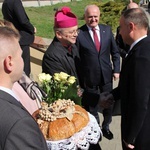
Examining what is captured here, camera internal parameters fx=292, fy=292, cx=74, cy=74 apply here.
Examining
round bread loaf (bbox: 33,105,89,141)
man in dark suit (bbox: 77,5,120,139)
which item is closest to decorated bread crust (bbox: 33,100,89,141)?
round bread loaf (bbox: 33,105,89,141)

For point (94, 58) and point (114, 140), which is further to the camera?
point (114, 140)

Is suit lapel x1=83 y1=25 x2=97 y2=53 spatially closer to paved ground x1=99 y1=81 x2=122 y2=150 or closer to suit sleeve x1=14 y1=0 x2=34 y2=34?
suit sleeve x1=14 y1=0 x2=34 y2=34

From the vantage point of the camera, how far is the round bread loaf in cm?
216

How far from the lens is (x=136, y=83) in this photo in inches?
97.8

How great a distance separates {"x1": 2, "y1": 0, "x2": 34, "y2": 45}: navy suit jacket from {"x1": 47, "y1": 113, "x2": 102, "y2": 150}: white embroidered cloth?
2858mm

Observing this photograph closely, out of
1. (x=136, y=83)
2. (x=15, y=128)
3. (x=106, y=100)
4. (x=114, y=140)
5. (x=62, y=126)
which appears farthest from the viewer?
(x=114, y=140)

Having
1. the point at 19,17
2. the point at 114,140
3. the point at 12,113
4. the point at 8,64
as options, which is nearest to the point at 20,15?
the point at 19,17

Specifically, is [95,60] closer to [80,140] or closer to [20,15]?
[20,15]

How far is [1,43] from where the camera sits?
5.08 ft

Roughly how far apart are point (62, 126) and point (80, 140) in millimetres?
180

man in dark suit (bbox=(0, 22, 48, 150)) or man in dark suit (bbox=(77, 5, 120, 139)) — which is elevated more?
man in dark suit (bbox=(0, 22, 48, 150))

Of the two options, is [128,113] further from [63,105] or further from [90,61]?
[90,61]

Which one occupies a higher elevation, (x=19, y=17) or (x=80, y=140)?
(x=19, y=17)

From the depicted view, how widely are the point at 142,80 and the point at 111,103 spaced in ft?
3.19
